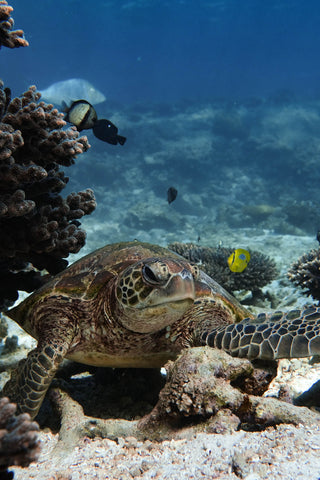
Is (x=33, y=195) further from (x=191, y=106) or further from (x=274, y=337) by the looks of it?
(x=191, y=106)

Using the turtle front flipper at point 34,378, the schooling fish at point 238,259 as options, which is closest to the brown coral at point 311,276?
the schooling fish at point 238,259

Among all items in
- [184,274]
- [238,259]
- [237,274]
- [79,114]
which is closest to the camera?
[184,274]

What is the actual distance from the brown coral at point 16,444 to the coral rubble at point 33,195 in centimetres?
168

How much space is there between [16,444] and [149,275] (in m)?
1.14

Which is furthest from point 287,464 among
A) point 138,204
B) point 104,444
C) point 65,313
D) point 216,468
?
point 138,204

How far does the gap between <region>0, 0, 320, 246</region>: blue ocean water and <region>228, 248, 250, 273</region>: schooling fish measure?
32.2ft

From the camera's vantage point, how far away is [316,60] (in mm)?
92250

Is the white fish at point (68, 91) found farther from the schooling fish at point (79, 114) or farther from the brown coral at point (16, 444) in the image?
the brown coral at point (16, 444)

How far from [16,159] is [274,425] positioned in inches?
98.5

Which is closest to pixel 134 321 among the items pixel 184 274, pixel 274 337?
pixel 184 274

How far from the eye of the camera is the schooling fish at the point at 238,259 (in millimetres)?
4879

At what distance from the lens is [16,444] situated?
2.96ft

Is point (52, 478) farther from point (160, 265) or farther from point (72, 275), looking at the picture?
point (72, 275)

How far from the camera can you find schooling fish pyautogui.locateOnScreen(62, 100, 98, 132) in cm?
452
